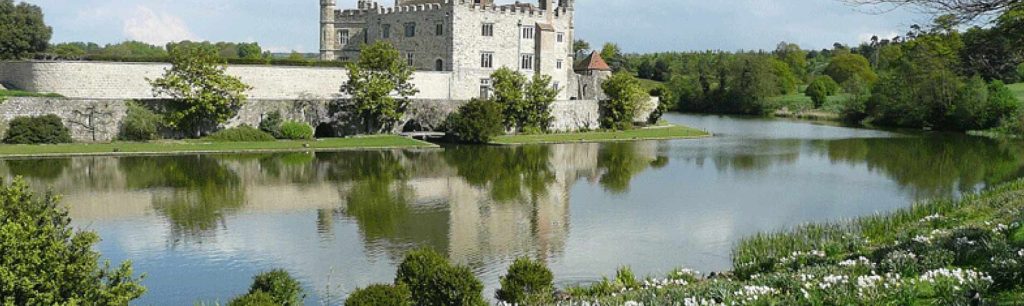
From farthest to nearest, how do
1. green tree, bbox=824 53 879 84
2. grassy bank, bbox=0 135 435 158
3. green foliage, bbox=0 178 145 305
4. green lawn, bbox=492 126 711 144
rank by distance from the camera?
green tree, bbox=824 53 879 84 < green lawn, bbox=492 126 711 144 < grassy bank, bbox=0 135 435 158 < green foliage, bbox=0 178 145 305

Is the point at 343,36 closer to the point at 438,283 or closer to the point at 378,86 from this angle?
the point at 378,86

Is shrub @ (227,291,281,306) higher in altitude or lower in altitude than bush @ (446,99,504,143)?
lower

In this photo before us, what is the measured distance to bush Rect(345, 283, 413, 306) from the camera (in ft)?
31.0

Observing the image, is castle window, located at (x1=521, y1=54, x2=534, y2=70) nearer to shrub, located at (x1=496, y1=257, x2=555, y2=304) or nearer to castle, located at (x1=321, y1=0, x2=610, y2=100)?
castle, located at (x1=321, y1=0, x2=610, y2=100)

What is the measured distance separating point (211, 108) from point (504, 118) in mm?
14081

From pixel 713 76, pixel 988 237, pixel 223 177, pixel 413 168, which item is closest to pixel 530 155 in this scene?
pixel 413 168

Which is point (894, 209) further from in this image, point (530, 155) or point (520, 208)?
point (530, 155)

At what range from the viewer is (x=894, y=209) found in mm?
20922

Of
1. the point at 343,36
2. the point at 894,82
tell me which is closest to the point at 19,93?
the point at 343,36

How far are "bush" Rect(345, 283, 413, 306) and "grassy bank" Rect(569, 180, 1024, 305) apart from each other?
7.37ft

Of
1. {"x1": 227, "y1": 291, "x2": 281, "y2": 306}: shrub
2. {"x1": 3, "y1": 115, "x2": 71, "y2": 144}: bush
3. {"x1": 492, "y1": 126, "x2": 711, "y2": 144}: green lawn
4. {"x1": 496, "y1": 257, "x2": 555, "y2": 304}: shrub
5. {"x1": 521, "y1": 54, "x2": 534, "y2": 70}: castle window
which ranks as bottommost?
{"x1": 496, "y1": 257, "x2": 555, "y2": 304}: shrub

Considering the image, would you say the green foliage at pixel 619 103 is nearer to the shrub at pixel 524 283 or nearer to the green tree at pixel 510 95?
the green tree at pixel 510 95

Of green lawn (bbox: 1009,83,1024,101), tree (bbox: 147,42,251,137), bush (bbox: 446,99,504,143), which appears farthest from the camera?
green lawn (bbox: 1009,83,1024,101)

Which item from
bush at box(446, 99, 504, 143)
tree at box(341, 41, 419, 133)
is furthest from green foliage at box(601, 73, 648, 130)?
tree at box(341, 41, 419, 133)
